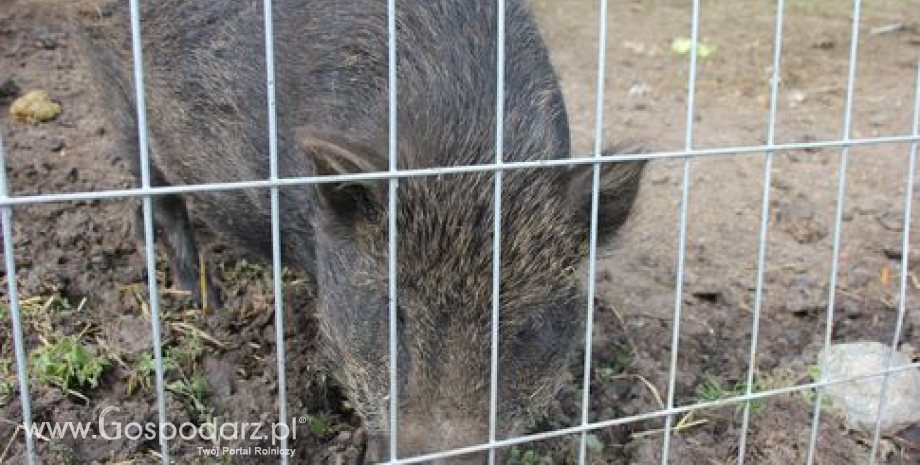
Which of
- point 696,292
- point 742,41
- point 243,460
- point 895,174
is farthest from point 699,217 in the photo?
point 742,41

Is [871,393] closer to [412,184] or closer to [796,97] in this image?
[412,184]

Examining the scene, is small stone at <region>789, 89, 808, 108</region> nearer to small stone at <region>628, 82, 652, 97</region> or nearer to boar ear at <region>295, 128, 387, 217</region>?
small stone at <region>628, 82, 652, 97</region>

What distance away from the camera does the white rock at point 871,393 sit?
2.70m

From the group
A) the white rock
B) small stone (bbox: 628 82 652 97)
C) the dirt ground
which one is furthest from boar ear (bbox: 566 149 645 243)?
small stone (bbox: 628 82 652 97)

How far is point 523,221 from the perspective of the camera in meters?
2.17

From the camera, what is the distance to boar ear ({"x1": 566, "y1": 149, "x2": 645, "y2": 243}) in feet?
7.45

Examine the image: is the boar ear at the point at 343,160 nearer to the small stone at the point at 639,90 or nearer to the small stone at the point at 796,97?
the small stone at the point at 639,90

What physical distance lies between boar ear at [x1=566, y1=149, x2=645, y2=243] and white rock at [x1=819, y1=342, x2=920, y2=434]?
2.59 feet

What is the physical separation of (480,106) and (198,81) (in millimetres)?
1108

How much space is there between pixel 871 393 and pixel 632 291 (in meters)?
0.97

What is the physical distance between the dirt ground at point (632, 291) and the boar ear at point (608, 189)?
0.17 m

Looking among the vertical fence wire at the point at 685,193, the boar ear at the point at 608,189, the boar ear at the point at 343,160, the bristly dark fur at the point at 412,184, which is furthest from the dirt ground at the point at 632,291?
the boar ear at the point at 343,160

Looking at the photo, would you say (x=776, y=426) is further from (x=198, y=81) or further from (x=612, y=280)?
(x=198, y=81)

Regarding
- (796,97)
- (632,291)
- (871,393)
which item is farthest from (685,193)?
(796,97)
